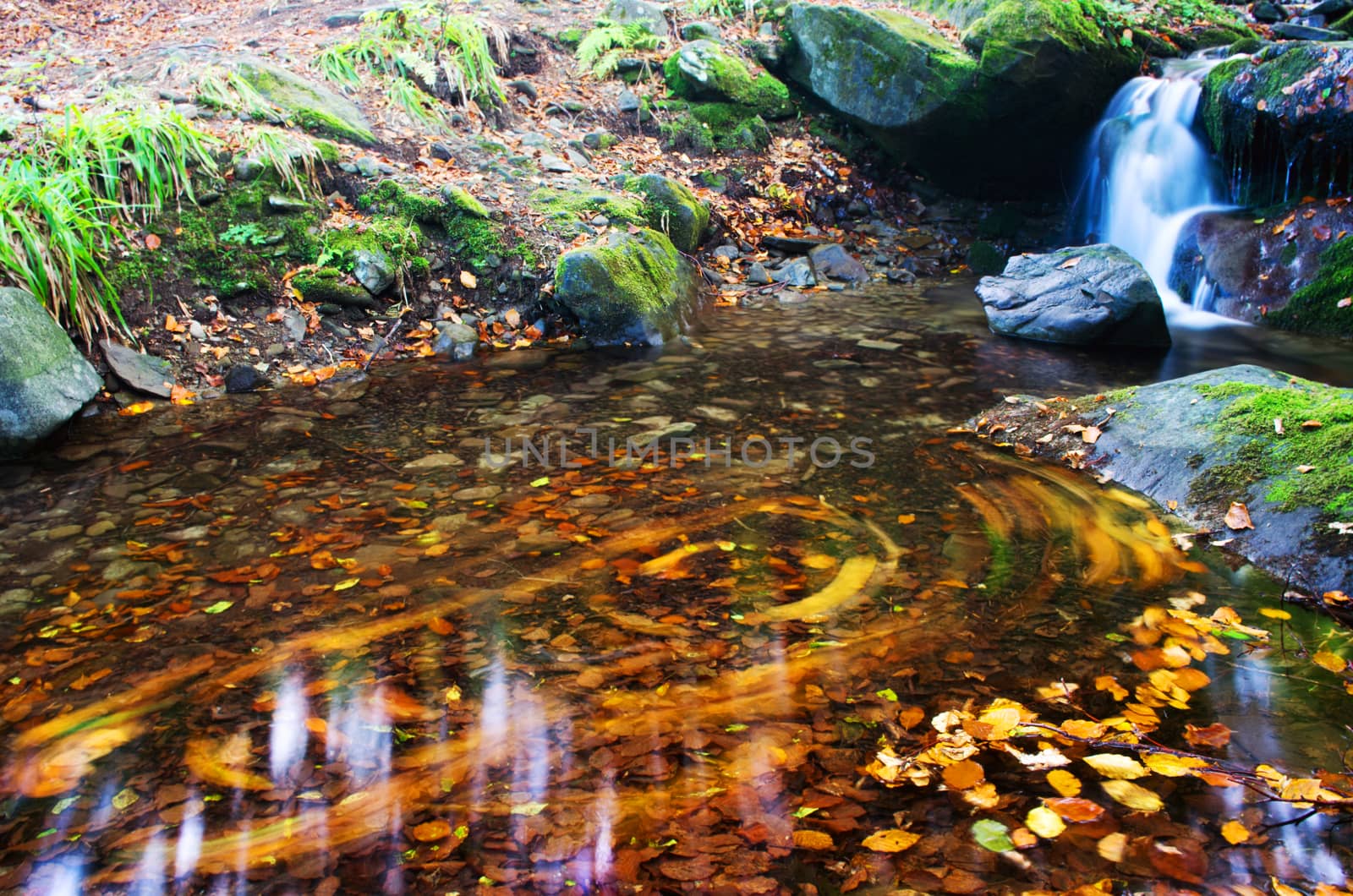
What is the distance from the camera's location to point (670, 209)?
7.61 m

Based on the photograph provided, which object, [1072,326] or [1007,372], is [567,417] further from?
[1072,326]

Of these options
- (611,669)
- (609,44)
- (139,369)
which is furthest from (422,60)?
(611,669)

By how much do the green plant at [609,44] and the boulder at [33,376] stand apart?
7.21 meters

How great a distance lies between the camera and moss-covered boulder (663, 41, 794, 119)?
9703 mm

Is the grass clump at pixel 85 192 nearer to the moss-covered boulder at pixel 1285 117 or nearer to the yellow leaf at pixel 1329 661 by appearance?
the yellow leaf at pixel 1329 661

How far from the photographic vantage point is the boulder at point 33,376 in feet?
12.5

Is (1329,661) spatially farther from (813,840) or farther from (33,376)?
(33,376)

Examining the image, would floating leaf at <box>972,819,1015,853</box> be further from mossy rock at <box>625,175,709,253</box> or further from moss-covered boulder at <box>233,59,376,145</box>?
moss-covered boulder at <box>233,59,376,145</box>

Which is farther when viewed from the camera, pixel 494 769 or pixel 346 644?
pixel 346 644

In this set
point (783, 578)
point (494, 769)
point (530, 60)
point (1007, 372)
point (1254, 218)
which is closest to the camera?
point (494, 769)

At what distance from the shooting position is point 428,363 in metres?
5.47

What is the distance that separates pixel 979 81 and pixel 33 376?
8518 mm

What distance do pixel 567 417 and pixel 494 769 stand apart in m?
2.73

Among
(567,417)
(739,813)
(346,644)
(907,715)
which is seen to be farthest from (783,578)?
(567,417)
